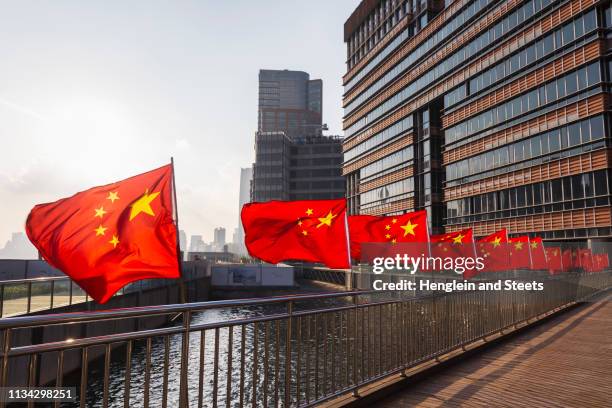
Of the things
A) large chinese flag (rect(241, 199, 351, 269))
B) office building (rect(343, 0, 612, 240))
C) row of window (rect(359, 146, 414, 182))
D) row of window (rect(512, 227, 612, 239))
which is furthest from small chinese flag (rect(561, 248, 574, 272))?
row of window (rect(359, 146, 414, 182))

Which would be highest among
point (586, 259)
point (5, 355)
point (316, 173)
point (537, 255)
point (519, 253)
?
point (316, 173)

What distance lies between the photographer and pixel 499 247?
804 inches

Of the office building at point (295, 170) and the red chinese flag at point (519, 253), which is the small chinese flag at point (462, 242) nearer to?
the red chinese flag at point (519, 253)

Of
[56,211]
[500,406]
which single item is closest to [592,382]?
[500,406]

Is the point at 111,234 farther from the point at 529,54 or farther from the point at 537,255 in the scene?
the point at 529,54

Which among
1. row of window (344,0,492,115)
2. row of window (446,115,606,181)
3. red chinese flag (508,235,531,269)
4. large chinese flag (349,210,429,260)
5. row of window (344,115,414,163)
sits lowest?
red chinese flag (508,235,531,269)

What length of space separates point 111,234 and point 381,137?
63.9 metres

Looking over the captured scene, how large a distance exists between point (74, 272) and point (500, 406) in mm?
5701

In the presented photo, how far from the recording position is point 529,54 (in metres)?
40.9

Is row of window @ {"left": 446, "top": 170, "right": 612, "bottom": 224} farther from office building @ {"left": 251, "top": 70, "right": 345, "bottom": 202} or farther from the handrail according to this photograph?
office building @ {"left": 251, "top": 70, "right": 345, "bottom": 202}

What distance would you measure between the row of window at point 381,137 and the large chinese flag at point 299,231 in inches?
2063

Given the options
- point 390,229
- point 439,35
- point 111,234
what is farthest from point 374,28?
point 111,234

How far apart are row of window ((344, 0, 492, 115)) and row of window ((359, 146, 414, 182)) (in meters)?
10.8

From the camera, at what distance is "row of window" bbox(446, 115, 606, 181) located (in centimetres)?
3475
